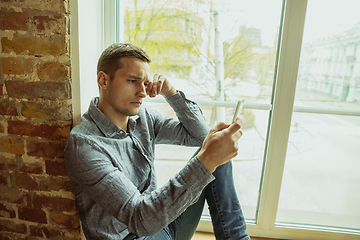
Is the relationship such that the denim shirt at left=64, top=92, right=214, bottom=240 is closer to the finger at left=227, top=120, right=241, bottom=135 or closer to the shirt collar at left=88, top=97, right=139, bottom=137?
the shirt collar at left=88, top=97, right=139, bottom=137

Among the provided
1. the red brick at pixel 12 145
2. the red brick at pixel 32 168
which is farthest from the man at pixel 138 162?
the red brick at pixel 12 145

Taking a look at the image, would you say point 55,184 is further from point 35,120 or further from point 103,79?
point 103,79

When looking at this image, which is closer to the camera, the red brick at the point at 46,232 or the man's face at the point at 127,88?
the man's face at the point at 127,88

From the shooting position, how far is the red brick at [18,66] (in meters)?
1.08

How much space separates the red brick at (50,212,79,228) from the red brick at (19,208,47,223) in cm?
5

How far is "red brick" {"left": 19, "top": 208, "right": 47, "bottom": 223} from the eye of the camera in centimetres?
123

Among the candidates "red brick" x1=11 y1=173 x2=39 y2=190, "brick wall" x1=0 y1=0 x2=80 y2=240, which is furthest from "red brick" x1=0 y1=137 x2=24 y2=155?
"red brick" x1=11 y1=173 x2=39 y2=190

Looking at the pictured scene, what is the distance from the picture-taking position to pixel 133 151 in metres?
1.14

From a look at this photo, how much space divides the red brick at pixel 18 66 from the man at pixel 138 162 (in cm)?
29

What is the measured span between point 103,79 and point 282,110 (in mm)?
1041

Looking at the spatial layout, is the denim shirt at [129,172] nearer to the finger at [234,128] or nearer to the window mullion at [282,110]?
the finger at [234,128]

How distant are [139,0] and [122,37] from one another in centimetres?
24

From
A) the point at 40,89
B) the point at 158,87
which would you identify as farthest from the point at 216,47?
the point at 40,89

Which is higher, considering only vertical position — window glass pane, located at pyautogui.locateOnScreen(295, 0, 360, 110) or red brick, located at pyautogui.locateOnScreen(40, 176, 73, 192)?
window glass pane, located at pyautogui.locateOnScreen(295, 0, 360, 110)
